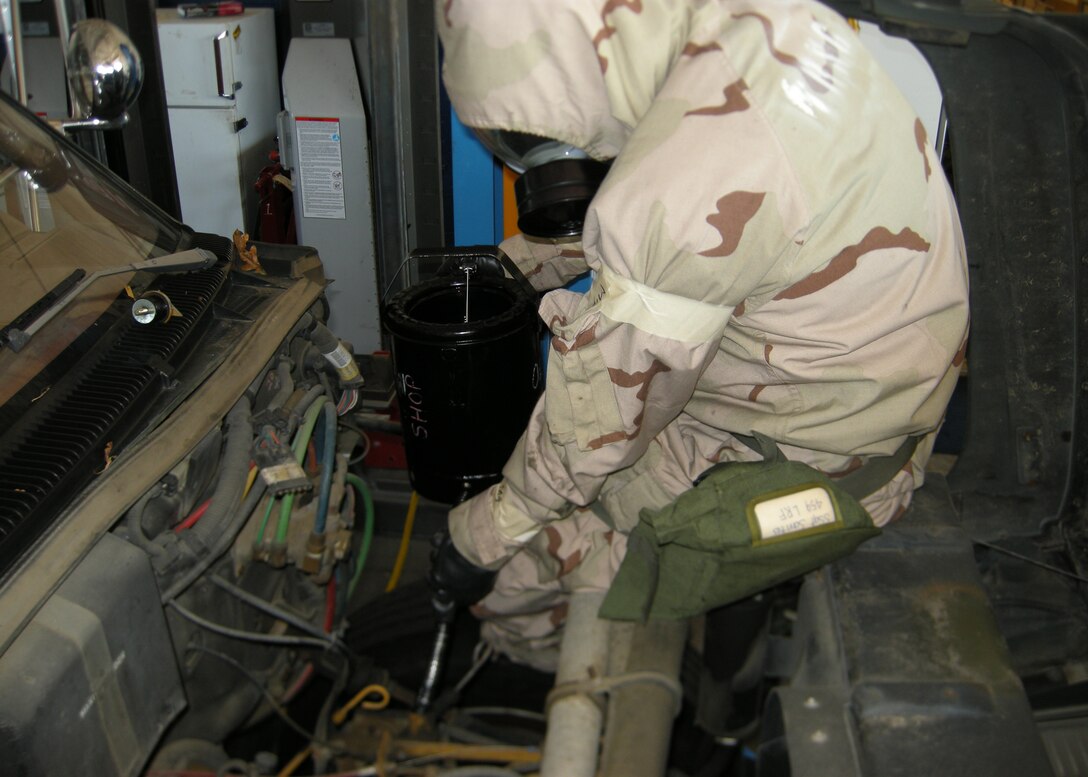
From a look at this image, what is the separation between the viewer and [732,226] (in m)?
1.28

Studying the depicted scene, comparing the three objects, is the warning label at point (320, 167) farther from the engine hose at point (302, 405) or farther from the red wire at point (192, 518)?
the red wire at point (192, 518)

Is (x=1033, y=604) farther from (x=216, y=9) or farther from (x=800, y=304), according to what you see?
(x=216, y=9)

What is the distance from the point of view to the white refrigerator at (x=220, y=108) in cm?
312

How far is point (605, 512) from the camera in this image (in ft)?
6.20

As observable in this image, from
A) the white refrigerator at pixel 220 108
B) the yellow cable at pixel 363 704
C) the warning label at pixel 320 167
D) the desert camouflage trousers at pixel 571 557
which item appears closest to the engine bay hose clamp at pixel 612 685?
the desert camouflage trousers at pixel 571 557

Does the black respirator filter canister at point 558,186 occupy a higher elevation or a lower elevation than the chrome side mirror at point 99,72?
lower

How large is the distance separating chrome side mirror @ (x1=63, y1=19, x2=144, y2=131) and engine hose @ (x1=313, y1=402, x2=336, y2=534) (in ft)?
2.46

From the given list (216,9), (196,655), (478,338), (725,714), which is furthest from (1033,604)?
(216,9)

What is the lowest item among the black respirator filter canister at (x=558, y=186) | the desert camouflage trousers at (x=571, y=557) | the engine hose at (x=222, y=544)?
the desert camouflage trousers at (x=571, y=557)

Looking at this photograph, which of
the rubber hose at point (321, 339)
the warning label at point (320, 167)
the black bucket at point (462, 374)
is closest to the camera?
the rubber hose at point (321, 339)

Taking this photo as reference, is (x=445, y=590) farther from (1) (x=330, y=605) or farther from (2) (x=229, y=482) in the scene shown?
(2) (x=229, y=482)

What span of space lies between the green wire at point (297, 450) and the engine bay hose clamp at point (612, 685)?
0.63 metres

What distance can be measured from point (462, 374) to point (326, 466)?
0.56 metres

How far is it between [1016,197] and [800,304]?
675 mm
